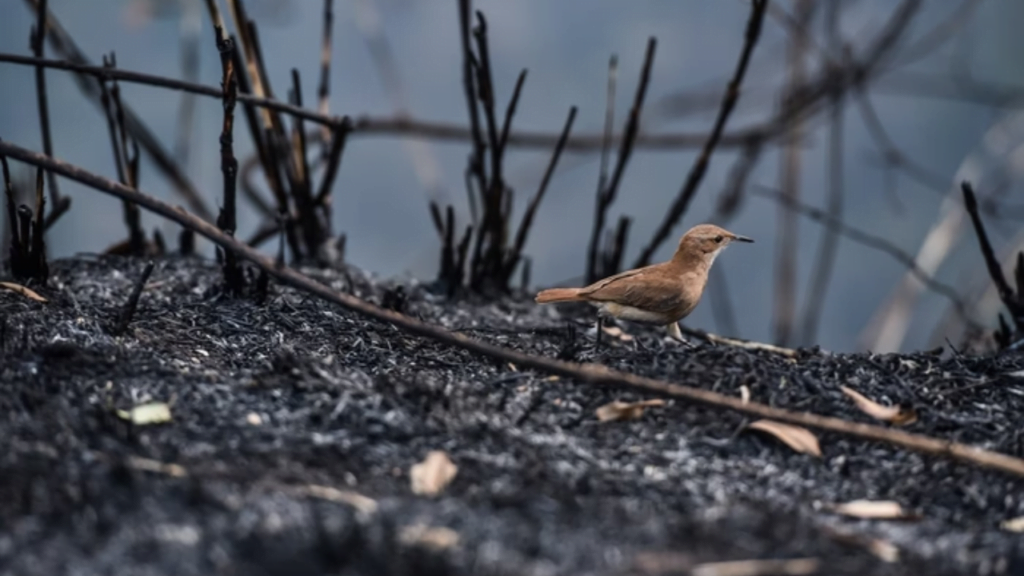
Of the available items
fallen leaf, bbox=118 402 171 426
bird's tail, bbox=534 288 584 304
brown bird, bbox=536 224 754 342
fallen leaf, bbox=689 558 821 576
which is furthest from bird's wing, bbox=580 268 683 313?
fallen leaf, bbox=689 558 821 576

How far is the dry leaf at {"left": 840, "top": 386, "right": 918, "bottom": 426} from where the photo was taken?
8.73ft

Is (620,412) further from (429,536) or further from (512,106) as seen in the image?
(512,106)

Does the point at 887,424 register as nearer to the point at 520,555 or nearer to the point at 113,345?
the point at 520,555

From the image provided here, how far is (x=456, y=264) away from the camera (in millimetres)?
4504

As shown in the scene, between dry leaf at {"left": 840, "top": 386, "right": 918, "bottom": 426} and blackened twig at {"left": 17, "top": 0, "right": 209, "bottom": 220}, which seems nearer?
dry leaf at {"left": 840, "top": 386, "right": 918, "bottom": 426}

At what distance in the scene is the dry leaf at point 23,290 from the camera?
330 cm

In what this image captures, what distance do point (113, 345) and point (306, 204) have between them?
1.80 metres

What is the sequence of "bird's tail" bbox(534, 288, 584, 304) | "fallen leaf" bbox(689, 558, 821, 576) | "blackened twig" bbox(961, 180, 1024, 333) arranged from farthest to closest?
"blackened twig" bbox(961, 180, 1024, 333)
"bird's tail" bbox(534, 288, 584, 304)
"fallen leaf" bbox(689, 558, 821, 576)

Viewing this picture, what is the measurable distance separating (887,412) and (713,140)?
1950 mm

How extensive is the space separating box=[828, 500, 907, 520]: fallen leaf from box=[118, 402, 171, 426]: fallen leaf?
1.27 meters

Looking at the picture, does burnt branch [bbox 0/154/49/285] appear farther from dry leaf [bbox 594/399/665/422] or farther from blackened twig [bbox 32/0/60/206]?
dry leaf [bbox 594/399/665/422]

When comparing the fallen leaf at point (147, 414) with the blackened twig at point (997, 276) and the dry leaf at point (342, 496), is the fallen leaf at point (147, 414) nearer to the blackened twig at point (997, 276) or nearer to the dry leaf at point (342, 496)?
the dry leaf at point (342, 496)

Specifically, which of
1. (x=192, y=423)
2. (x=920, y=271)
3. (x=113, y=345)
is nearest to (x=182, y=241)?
(x=113, y=345)

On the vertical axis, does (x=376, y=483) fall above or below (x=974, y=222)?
below
